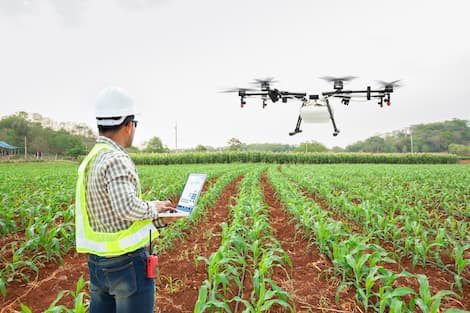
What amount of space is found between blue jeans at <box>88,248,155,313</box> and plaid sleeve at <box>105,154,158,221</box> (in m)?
0.25

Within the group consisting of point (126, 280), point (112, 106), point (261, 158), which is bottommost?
point (126, 280)

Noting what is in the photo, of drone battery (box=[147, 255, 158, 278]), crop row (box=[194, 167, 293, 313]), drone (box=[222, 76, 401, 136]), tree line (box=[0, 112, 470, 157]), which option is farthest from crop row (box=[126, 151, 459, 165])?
drone battery (box=[147, 255, 158, 278])

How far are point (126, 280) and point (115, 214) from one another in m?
0.35

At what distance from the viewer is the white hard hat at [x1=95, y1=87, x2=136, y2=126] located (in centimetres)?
157

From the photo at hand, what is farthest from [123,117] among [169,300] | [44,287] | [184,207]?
[44,287]

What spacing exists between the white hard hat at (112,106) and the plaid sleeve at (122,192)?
0.26 metres

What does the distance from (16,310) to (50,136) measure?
7337 centimetres

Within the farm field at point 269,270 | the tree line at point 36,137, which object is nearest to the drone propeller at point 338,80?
the farm field at point 269,270

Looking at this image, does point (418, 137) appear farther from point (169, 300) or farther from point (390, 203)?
point (169, 300)

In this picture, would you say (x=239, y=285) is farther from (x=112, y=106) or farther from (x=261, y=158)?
(x=261, y=158)

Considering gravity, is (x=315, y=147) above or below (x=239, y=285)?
above

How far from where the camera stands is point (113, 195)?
1.41m

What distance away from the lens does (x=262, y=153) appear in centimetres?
3553

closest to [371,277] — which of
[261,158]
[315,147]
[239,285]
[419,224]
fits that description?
[239,285]
